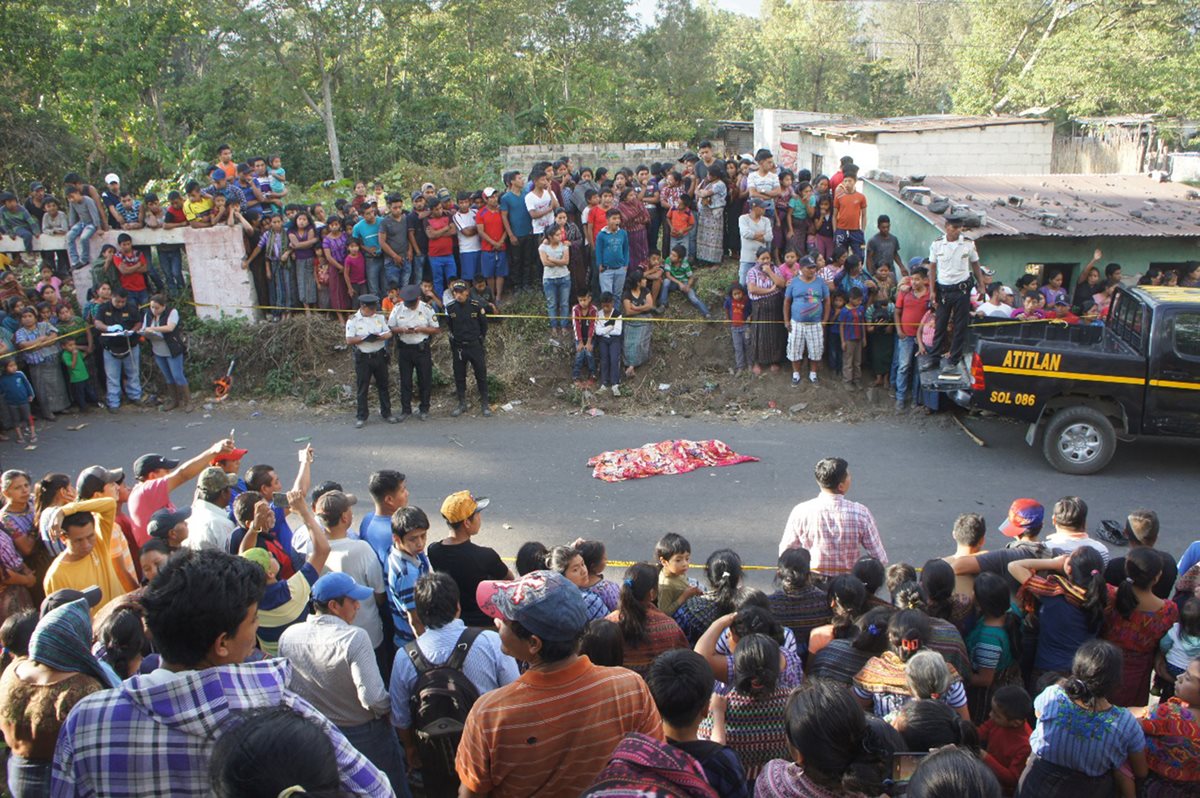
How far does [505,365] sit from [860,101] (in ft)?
122

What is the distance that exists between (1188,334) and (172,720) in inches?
402

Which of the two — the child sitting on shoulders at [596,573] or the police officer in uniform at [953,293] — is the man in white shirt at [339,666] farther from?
the police officer in uniform at [953,293]

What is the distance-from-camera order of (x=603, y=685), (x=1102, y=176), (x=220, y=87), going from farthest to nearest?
(x=220, y=87) < (x=1102, y=176) < (x=603, y=685)

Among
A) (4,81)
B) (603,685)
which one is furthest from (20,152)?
(603,685)

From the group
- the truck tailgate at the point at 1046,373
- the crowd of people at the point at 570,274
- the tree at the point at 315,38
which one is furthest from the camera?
the tree at the point at 315,38

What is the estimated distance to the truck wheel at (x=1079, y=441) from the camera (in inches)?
400

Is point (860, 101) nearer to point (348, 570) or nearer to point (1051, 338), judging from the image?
point (1051, 338)

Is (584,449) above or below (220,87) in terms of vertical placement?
below

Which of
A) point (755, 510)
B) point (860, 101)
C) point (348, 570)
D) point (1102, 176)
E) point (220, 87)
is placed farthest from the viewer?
point (860, 101)

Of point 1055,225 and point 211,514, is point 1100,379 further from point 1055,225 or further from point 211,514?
point 211,514

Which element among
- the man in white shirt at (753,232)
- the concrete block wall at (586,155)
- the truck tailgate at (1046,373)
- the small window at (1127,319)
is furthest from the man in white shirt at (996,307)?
the concrete block wall at (586,155)

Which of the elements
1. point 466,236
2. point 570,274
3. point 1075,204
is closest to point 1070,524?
point 570,274

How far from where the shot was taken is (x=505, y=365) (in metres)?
13.5

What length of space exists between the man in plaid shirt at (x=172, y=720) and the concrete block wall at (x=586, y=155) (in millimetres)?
24853
